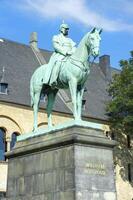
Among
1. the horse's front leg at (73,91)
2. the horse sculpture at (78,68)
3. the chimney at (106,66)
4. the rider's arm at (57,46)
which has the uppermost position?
the chimney at (106,66)

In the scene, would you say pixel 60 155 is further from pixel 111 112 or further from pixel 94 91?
pixel 94 91

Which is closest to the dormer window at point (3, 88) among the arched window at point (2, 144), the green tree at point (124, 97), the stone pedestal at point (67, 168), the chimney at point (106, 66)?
the arched window at point (2, 144)

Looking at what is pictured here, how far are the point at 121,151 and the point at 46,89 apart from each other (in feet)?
104

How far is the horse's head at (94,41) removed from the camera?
14852 mm

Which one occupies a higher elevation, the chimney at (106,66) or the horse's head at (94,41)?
the chimney at (106,66)

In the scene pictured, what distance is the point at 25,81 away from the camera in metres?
44.5

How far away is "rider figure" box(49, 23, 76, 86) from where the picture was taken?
15.8 meters

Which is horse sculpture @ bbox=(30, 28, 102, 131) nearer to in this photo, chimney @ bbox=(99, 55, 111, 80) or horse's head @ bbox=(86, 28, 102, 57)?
horse's head @ bbox=(86, 28, 102, 57)

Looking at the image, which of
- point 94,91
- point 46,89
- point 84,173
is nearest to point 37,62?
point 94,91

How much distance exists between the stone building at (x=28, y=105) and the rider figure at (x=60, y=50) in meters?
23.1

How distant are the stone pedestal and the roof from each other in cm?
2568

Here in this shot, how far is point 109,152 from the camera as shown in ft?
48.5

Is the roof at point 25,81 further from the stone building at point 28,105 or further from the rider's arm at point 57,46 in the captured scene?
the rider's arm at point 57,46

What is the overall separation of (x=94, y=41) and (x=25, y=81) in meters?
29.8
